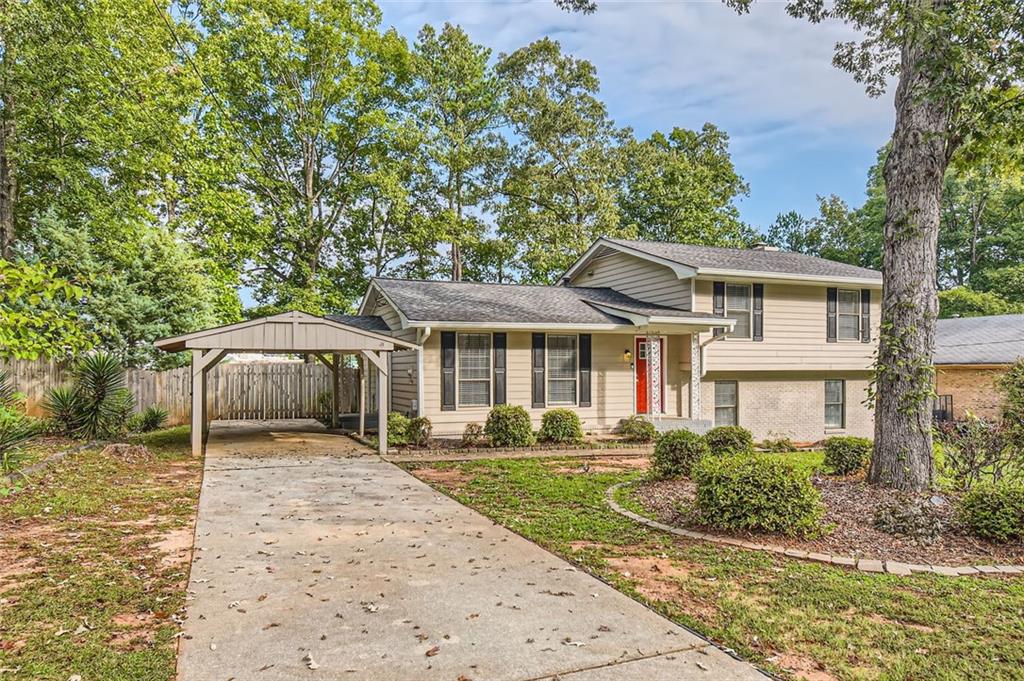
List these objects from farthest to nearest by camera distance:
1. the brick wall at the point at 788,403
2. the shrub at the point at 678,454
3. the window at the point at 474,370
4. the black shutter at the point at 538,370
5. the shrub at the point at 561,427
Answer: the brick wall at the point at 788,403
the black shutter at the point at 538,370
the window at the point at 474,370
the shrub at the point at 561,427
the shrub at the point at 678,454

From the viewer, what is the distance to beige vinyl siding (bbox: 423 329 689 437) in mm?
13312

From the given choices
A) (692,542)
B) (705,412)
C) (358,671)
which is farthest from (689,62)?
(358,671)

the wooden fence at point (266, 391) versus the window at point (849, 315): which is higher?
the window at point (849, 315)

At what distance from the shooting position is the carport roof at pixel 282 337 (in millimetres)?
11133

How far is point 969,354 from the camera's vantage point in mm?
21547

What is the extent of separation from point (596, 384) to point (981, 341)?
16.3 metres

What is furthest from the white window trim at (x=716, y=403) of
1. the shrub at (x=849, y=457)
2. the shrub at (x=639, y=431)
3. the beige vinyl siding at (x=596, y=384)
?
the shrub at (x=849, y=457)

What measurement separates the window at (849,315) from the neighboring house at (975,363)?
199 inches

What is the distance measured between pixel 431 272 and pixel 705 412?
1452 centimetres

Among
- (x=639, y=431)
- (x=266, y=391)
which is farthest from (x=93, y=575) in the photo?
(x=266, y=391)

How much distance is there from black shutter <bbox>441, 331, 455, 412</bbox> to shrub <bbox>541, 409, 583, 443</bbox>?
2.03 metres

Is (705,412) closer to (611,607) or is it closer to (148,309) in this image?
(611,607)

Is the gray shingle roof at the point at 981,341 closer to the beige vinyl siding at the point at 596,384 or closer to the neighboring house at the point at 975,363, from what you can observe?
the neighboring house at the point at 975,363

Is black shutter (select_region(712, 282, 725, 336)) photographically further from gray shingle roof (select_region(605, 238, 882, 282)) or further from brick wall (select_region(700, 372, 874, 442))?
brick wall (select_region(700, 372, 874, 442))
